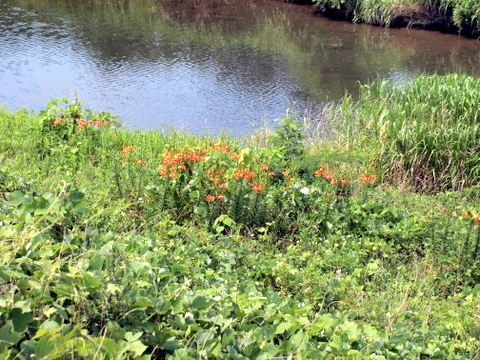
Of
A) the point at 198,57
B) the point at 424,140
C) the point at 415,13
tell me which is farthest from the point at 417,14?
the point at 424,140

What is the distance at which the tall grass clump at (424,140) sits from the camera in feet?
25.4

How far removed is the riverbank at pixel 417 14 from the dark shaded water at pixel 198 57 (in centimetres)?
54

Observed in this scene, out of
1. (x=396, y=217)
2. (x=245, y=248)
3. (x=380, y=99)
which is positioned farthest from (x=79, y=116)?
(x=380, y=99)

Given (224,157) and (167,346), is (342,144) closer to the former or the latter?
(224,157)

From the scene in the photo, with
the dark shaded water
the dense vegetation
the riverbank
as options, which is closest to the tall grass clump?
the dense vegetation

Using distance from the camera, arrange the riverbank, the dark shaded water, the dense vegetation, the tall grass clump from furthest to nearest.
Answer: the riverbank, the dark shaded water, the tall grass clump, the dense vegetation

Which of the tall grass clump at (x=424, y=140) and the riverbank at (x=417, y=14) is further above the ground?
the riverbank at (x=417, y=14)

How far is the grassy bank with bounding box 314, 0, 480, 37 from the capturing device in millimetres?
19562

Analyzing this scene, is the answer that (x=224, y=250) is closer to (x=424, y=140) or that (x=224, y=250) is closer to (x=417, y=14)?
(x=424, y=140)

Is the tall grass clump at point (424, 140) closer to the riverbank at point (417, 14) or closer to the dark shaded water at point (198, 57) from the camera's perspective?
the dark shaded water at point (198, 57)

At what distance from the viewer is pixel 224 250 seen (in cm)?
454

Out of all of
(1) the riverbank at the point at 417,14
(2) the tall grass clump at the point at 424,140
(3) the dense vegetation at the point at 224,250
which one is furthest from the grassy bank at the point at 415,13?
(2) the tall grass clump at the point at 424,140

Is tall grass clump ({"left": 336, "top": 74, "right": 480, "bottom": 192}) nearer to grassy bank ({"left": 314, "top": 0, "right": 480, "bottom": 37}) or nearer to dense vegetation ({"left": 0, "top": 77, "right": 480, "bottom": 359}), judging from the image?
dense vegetation ({"left": 0, "top": 77, "right": 480, "bottom": 359})

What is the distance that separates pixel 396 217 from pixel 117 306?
4.02m
